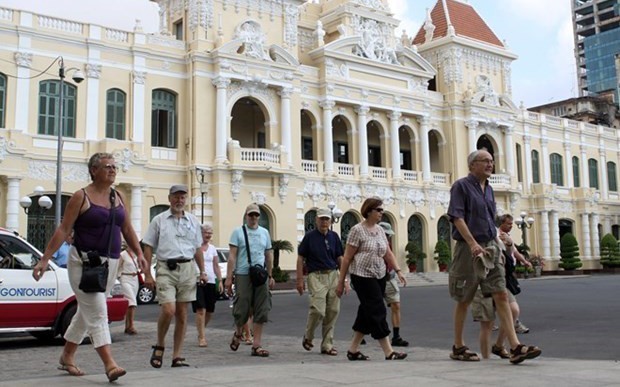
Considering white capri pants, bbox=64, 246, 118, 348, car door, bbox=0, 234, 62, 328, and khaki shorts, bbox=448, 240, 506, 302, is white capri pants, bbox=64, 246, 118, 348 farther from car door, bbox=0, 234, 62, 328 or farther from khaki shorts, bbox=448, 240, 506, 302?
car door, bbox=0, 234, 62, 328

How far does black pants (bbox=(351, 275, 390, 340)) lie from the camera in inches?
336

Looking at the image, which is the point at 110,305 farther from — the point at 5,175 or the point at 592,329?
the point at 5,175

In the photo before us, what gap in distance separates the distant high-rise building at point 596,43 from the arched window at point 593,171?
54.5 m

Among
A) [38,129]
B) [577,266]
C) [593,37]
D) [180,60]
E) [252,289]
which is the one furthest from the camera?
[593,37]

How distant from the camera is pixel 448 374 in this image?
671 centimetres

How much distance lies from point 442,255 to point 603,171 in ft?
72.2

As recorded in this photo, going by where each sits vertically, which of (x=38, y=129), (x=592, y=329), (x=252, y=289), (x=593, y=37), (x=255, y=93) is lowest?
(x=592, y=329)

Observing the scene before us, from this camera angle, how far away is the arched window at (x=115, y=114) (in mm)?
30859

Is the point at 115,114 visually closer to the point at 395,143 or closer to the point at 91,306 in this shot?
the point at 395,143

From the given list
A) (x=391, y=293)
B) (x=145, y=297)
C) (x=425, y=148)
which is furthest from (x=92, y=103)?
(x=391, y=293)

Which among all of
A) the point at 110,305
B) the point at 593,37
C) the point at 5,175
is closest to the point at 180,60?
the point at 5,175

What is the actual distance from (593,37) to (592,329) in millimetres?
108505

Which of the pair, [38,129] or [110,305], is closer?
[110,305]

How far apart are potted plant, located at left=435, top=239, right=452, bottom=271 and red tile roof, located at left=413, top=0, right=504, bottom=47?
13.6 metres
